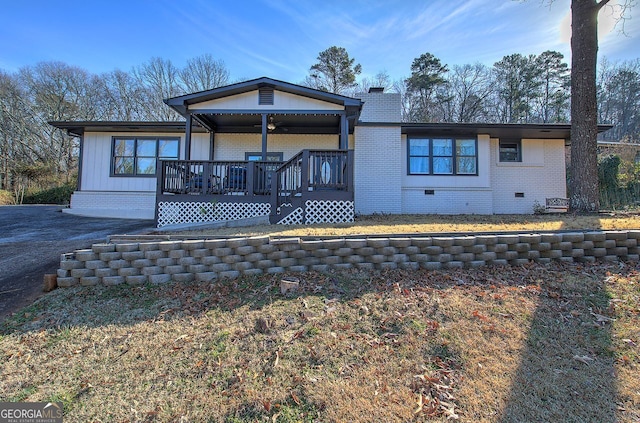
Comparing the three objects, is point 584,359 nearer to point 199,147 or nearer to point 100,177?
point 199,147

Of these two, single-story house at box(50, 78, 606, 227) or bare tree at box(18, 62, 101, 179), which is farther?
bare tree at box(18, 62, 101, 179)

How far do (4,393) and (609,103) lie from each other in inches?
1467

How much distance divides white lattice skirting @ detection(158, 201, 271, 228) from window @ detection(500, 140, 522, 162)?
956cm

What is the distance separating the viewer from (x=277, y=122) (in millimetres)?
11148

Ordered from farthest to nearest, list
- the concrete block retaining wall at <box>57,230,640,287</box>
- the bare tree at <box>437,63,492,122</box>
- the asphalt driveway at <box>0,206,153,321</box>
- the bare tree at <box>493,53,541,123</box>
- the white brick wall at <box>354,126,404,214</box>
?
1. the bare tree at <box>437,63,492,122</box>
2. the bare tree at <box>493,53,541,123</box>
3. the white brick wall at <box>354,126,404,214</box>
4. the concrete block retaining wall at <box>57,230,640,287</box>
5. the asphalt driveway at <box>0,206,153,321</box>

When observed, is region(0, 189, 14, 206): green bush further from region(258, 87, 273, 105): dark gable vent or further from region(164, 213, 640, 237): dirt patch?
region(164, 213, 640, 237): dirt patch

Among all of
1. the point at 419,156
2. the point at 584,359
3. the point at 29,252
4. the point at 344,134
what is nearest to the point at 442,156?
the point at 419,156

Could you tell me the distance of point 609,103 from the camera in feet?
87.0

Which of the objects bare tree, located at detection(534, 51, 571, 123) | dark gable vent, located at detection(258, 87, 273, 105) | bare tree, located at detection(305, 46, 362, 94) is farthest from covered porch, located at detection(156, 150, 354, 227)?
bare tree, located at detection(534, 51, 571, 123)

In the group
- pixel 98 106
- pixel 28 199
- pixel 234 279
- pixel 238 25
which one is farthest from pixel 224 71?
pixel 234 279

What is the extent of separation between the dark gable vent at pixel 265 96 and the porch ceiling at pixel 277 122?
380 millimetres

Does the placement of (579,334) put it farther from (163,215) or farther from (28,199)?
(28,199)

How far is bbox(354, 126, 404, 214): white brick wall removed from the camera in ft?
37.6

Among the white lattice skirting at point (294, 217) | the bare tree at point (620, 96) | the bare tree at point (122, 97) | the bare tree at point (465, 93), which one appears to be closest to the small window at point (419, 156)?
the white lattice skirting at point (294, 217)
